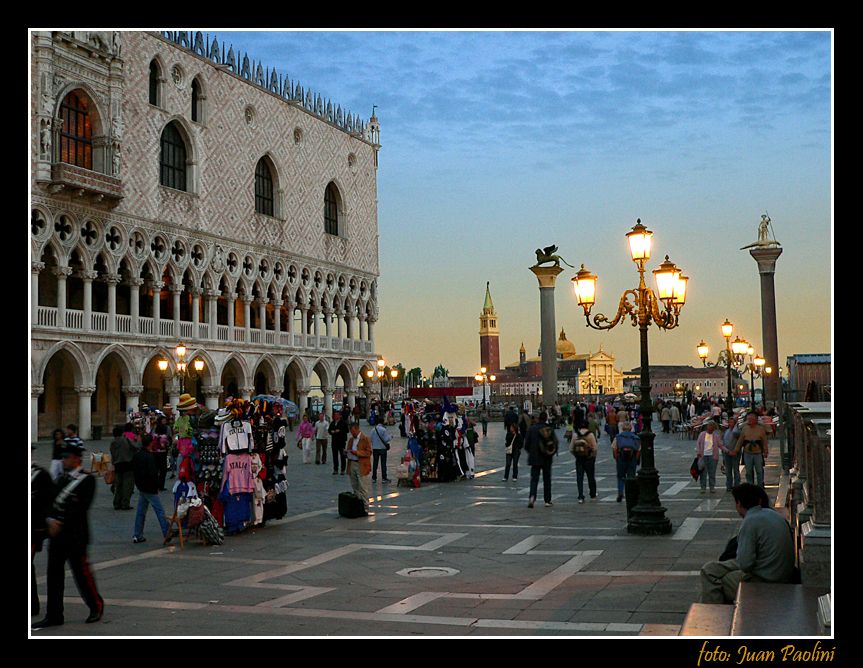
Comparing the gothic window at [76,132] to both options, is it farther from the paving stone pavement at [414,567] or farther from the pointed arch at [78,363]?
the paving stone pavement at [414,567]

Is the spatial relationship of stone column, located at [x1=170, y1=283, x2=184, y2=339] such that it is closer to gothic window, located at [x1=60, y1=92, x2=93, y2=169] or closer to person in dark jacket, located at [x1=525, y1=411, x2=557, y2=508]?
gothic window, located at [x1=60, y1=92, x2=93, y2=169]

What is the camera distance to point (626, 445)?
43.9 feet

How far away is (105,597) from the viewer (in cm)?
759

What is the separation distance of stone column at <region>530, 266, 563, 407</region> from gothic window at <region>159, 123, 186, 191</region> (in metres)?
14.6

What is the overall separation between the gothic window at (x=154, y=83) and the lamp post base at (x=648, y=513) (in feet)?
96.1

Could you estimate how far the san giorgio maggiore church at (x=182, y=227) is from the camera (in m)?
30.6

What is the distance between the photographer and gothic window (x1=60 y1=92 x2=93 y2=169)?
30984mm

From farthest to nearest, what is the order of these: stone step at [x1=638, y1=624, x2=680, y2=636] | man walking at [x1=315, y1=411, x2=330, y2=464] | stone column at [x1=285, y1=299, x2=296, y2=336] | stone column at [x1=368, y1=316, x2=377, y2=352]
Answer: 1. stone column at [x1=368, y1=316, x2=377, y2=352]
2. stone column at [x1=285, y1=299, x2=296, y2=336]
3. man walking at [x1=315, y1=411, x2=330, y2=464]
4. stone step at [x1=638, y1=624, x2=680, y2=636]

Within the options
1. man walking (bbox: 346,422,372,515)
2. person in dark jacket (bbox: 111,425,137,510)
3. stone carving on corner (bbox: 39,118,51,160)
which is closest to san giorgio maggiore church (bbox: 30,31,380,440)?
stone carving on corner (bbox: 39,118,51,160)

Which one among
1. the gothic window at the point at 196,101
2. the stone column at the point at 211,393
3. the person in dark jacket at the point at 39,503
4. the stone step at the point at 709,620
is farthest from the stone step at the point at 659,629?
the gothic window at the point at 196,101

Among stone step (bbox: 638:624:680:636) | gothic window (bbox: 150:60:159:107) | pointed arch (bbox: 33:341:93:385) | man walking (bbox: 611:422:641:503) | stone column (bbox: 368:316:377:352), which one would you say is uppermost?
gothic window (bbox: 150:60:159:107)
